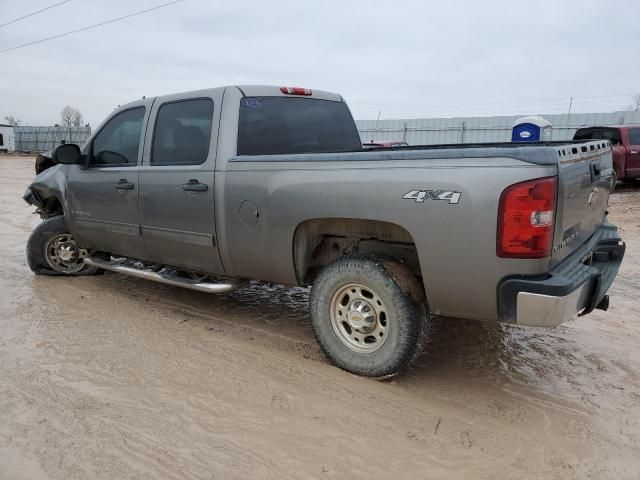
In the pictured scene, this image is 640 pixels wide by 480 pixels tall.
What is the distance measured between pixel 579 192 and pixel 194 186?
2735 mm

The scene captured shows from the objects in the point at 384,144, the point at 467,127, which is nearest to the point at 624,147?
the point at 384,144

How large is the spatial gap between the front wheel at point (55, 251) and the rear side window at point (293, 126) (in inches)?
112

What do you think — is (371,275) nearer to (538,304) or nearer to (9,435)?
(538,304)

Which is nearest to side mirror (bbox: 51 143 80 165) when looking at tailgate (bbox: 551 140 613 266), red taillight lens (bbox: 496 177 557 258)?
red taillight lens (bbox: 496 177 557 258)

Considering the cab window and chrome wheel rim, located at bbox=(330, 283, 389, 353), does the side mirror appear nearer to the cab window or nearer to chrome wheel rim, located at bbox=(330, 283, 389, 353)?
the cab window

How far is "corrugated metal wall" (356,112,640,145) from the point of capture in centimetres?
1995

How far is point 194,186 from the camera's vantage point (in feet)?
13.6

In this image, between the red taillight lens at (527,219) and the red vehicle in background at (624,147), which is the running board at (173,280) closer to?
the red taillight lens at (527,219)

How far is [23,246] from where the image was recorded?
7.92 m

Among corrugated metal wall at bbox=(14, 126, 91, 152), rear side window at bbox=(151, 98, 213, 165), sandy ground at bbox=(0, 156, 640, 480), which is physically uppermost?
corrugated metal wall at bbox=(14, 126, 91, 152)

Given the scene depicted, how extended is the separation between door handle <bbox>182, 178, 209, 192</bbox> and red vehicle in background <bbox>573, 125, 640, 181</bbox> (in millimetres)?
12097

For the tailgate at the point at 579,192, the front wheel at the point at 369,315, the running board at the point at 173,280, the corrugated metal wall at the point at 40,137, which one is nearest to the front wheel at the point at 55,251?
the running board at the point at 173,280

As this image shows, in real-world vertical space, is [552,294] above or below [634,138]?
below

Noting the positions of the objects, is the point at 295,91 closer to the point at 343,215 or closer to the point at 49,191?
the point at 343,215
